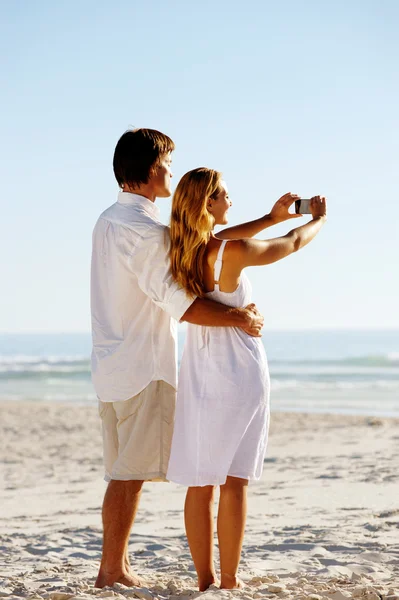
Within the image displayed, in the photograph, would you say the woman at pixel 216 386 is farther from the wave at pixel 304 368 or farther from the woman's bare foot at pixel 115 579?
the wave at pixel 304 368

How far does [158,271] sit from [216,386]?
56cm

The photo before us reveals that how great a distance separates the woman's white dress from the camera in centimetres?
339

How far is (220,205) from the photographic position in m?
3.53

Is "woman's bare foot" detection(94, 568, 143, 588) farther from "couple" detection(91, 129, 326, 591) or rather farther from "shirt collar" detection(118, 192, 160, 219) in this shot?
"shirt collar" detection(118, 192, 160, 219)

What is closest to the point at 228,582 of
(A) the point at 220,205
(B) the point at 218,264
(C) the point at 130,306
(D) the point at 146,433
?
(D) the point at 146,433

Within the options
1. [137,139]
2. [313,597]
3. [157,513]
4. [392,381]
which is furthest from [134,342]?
[392,381]

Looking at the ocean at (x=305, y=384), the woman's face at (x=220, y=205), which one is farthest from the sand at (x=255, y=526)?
the ocean at (x=305, y=384)

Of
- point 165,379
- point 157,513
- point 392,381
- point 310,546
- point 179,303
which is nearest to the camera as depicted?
point 179,303

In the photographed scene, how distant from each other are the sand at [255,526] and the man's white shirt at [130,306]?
96 cm

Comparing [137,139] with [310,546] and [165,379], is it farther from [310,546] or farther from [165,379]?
[310,546]

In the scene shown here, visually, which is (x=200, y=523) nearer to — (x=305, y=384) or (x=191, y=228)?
(x=191, y=228)

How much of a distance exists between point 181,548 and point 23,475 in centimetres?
405

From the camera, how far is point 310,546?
4.92m

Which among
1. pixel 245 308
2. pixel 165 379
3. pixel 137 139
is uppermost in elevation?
pixel 137 139
